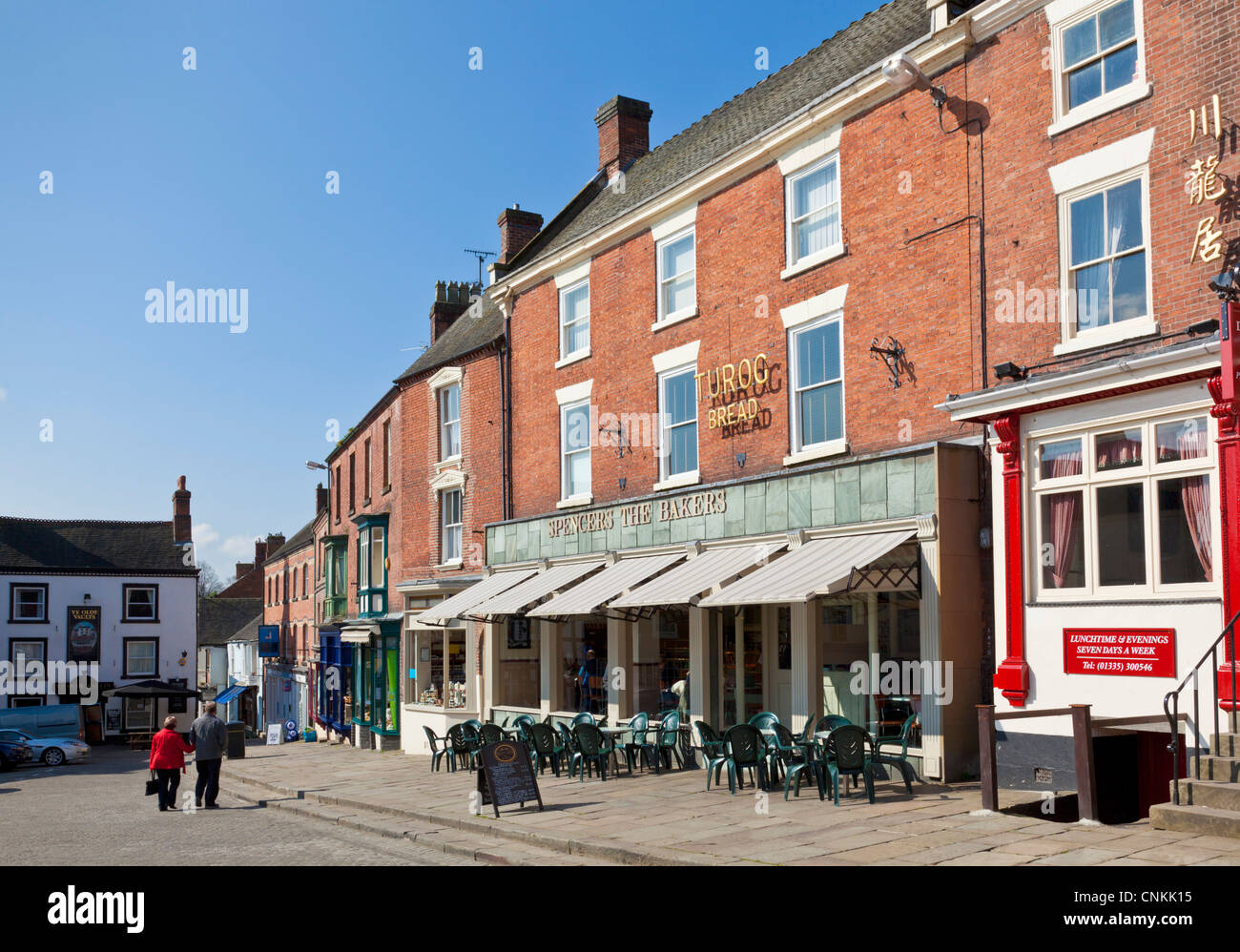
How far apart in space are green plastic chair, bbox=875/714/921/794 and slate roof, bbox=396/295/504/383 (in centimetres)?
1431

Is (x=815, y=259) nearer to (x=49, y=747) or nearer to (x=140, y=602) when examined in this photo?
(x=49, y=747)

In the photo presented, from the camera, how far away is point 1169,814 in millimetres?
10219

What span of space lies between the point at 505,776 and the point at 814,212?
959 cm

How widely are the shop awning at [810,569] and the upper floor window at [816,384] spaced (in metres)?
1.77

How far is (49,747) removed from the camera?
35.6 metres

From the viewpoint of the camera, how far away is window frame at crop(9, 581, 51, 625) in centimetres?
4884

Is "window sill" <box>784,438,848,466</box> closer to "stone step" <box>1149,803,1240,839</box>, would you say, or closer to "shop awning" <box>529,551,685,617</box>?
"shop awning" <box>529,551,685,617</box>

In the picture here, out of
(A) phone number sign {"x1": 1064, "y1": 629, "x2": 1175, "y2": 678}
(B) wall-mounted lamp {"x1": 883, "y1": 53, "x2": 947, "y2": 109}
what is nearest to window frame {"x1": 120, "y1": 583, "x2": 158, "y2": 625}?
(B) wall-mounted lamp {"x1": 883, "y1": 53, "x2": 947, "y2": 109}

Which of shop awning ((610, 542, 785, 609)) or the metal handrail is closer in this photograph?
the metal handrail

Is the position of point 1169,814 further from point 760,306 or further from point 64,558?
point 64,558

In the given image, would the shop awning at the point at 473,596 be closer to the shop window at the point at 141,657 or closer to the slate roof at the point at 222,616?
the shop window at the point at 141,657

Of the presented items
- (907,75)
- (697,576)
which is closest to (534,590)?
(697,576)

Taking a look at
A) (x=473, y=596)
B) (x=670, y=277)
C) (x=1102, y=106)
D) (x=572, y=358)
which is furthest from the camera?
(x=473, y=596)
